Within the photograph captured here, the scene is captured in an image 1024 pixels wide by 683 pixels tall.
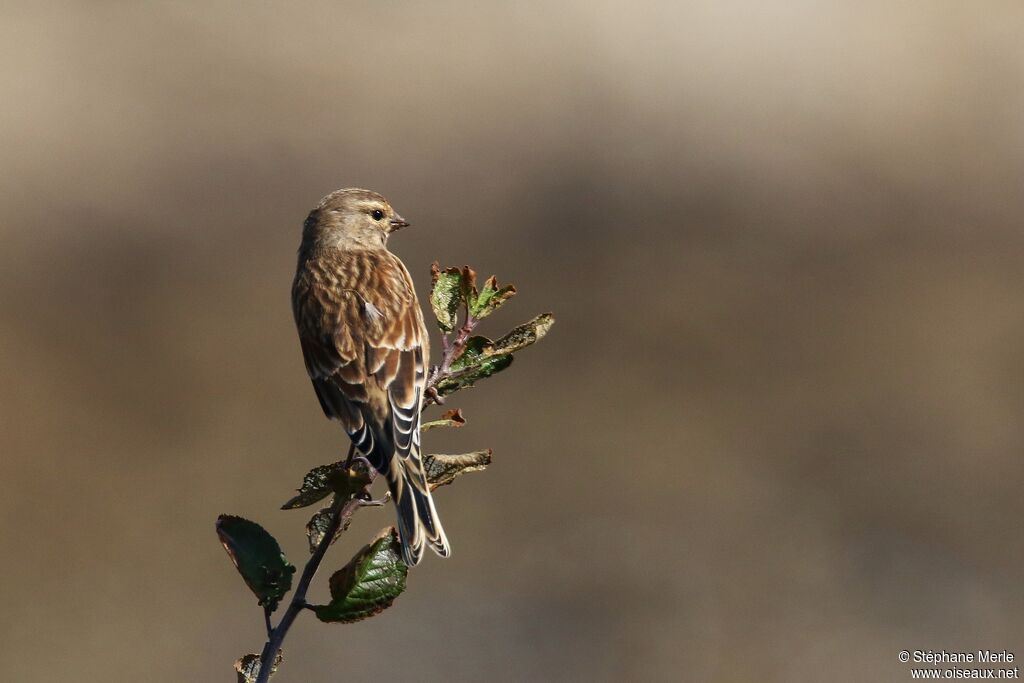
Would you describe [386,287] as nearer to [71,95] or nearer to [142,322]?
[142,322]

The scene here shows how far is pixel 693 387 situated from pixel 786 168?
7.90m

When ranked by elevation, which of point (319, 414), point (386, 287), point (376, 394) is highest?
point (319, 414)

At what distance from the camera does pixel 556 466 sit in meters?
14.0

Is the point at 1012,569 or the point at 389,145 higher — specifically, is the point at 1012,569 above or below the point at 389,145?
below

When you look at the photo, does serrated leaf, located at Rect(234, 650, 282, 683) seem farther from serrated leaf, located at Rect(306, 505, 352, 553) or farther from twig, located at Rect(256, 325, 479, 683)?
serrated leaf, located at Rect(306, 505, 352, 553)

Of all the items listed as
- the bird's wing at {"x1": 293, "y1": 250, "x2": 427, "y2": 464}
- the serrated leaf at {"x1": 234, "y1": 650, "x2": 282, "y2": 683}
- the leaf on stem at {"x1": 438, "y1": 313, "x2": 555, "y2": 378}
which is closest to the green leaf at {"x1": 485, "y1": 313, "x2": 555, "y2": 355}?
the leaf on stem at {"x1": 438, "y1": 313, "x2": 555, "y2": 378}

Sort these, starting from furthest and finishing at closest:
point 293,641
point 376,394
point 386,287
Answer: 1. point 293,641
2. point 386,287
3. point 376,394

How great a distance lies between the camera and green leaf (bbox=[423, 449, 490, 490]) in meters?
3.55

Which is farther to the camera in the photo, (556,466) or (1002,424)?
(1002,424)

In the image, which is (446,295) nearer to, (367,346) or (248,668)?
(367,346)

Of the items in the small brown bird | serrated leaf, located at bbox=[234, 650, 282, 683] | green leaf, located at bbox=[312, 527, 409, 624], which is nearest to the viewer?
serrated leaf, located at bbox=[234, 650, 282, 683]

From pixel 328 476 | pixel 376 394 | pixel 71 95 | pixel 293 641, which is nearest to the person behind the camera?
pixel 328 476

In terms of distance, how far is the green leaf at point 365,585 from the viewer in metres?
3.13

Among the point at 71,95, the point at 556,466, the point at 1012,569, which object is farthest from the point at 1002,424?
the point at 71,95
